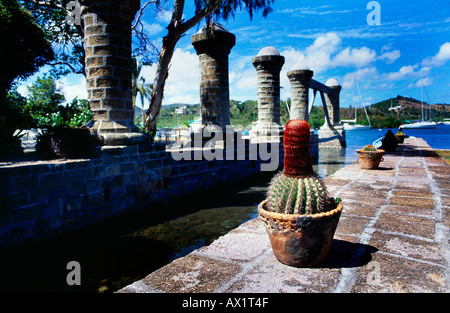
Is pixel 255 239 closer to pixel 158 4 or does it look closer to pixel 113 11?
pixel 113 11

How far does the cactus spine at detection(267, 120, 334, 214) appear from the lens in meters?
2.38

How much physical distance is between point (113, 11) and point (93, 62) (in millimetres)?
1164

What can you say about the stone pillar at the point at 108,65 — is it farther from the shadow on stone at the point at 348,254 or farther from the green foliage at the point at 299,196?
the shadow on stone at the point at 348,254

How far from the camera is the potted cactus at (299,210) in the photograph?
2352mm

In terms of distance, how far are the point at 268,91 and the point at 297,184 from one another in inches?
465

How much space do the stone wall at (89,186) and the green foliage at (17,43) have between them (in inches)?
266

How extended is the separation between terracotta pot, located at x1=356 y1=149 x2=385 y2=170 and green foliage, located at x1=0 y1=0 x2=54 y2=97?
1162 cm

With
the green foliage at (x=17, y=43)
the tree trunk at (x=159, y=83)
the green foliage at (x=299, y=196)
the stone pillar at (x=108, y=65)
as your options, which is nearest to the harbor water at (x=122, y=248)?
the stone pillar at (x=108, y=65)

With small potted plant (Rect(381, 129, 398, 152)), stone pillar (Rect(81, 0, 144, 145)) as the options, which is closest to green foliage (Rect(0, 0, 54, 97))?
stone pillar (Rect(81, 0, 144, 145))

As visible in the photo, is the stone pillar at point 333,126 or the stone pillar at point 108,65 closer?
the stone pillar at point 108,65

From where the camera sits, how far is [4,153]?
232 inches

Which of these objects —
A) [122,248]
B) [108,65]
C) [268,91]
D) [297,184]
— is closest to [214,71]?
Answer: [268,91]

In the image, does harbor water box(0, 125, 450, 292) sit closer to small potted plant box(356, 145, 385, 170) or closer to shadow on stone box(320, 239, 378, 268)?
shadow on stone box(320, 239, 378, 268)
